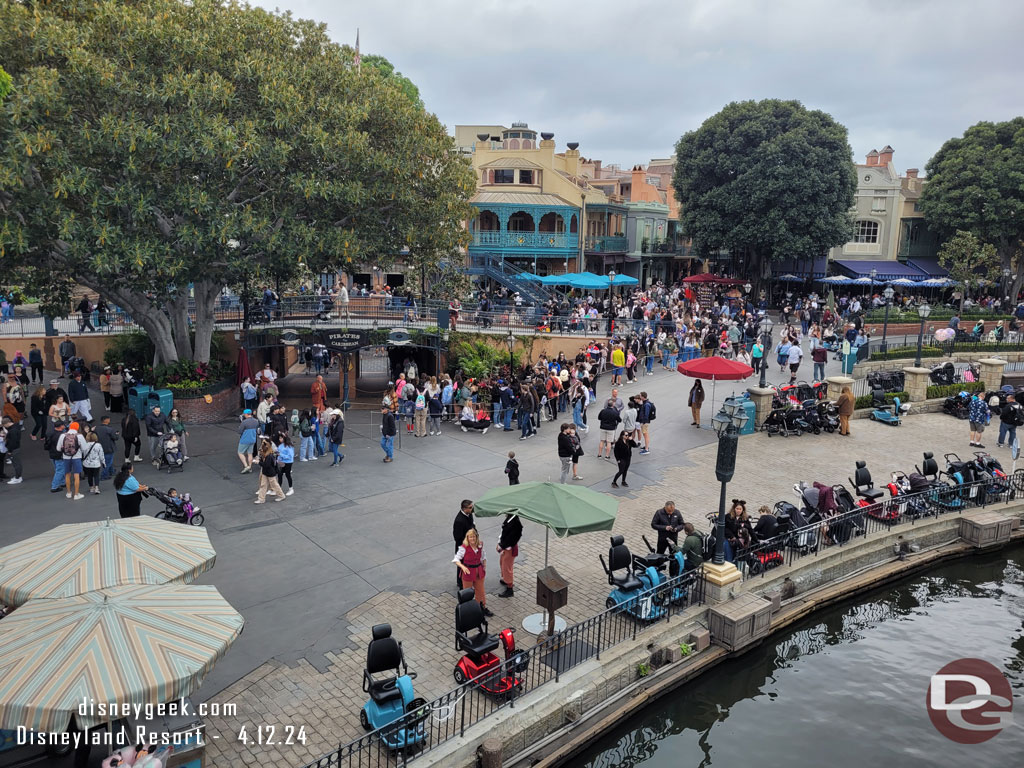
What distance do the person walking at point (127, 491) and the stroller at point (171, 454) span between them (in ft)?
12.2

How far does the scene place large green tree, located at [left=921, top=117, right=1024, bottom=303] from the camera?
42.3m

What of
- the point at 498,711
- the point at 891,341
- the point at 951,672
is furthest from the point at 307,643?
the point at 891,341

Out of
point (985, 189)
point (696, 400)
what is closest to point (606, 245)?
point (985, 189)

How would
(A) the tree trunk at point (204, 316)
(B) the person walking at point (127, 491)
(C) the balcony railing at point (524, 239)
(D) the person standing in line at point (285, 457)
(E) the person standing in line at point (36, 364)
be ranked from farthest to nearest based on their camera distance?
(C) the balcony railing at point (524, 239) → (E) the person standing in line at point (36, 364) → (A) the tree trunk at point (204, 316) → (D) the person standing in line at point (285, 457) → (B) the person walking at point (127, 491)

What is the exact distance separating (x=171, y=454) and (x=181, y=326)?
339 inches

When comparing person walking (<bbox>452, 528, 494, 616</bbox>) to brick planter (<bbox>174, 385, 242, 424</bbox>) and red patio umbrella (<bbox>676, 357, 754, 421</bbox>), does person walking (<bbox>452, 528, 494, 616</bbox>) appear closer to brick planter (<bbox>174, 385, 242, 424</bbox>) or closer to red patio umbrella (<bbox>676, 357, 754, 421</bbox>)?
red patio umbrella (<bbox>676, 357, 754, 421</bbox>)

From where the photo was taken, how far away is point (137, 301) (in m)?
22.5

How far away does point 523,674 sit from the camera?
940 cm

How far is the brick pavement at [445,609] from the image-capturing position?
838 centimetres

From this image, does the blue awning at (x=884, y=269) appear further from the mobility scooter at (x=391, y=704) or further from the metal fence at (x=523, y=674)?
the mobility scooter at (x=391, y=704)

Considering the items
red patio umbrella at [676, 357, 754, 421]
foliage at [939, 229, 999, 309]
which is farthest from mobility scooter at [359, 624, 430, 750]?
foliage at [939, 229, 999, 309]

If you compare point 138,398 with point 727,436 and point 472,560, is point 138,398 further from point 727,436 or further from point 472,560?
point 727,436

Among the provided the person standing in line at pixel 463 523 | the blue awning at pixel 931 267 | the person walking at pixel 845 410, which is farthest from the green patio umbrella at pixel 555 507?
the blue awning at pixel 931 267

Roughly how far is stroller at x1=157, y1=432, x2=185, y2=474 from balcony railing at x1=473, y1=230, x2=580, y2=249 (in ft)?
94.4
